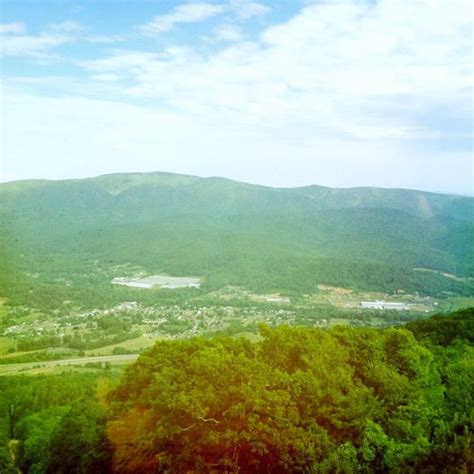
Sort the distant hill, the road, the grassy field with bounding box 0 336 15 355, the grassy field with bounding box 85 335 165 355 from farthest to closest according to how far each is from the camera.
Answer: the distant hill
the grassy field with bounding box 85 335 165 355
the grassy field with bounding box 0 336 15 355
the road

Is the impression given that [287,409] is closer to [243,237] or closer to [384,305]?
[384,305]

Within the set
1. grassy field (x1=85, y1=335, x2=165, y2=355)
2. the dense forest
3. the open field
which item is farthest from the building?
the dense forest

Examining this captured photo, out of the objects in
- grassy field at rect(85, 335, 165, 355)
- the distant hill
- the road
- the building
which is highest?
the distant hill

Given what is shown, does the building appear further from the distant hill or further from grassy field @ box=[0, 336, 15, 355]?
grassy field @ box=[0, 336, 15, 355]

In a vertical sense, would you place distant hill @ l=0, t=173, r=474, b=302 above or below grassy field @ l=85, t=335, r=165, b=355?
above

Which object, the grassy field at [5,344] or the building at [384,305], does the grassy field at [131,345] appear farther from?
the building at [384,305]

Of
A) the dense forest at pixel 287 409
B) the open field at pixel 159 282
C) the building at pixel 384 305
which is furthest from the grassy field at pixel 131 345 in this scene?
the open field at pixel 159 282

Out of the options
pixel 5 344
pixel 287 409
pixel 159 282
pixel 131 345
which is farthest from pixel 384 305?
pixel 287 409
